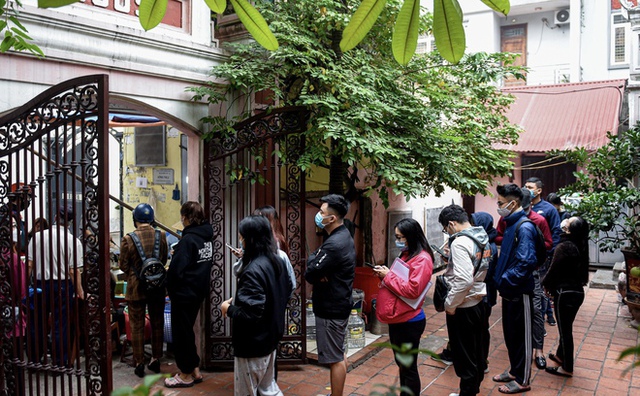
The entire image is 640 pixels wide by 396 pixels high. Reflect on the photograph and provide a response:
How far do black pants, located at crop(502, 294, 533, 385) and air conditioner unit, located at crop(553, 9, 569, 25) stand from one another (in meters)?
13.0

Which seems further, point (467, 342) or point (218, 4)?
point (467, 342)

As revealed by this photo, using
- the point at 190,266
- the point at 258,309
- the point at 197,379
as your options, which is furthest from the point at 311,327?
the point at 258,309

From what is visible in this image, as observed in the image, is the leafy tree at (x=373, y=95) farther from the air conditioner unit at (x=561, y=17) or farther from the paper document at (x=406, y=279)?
the air conditioner unit at (x=561, y=17)

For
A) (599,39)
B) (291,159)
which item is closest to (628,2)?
(599,39)

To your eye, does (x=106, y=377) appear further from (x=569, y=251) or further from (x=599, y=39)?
(x=599, y=39)

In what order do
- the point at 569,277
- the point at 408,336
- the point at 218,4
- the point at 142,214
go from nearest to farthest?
the point at 218,4 < the point at 408,336 < the point at 569,277 < the point at 142,214

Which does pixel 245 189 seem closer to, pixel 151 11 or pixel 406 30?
pixel 151 11

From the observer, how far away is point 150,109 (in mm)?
5809

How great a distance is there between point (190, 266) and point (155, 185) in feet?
16.6

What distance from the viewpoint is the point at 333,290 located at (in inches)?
193

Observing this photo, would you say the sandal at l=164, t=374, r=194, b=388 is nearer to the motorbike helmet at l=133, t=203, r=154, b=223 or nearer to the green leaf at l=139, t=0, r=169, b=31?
the motorbike helmet at l=133, t=203, r=154, b=223

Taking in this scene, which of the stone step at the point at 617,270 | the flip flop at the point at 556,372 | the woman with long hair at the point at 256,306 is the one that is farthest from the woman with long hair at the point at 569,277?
the stone step at the point at 617,270

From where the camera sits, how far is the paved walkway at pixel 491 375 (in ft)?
18.6

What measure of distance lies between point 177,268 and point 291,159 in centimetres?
166
